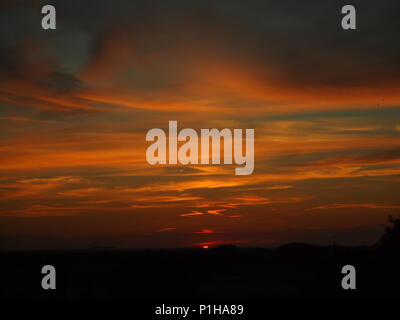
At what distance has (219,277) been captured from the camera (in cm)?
7138

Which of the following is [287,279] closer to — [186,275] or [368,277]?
[186,275]

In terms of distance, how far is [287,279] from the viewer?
65062 millimetres

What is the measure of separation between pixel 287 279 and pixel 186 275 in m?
19.7

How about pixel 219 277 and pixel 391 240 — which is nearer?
pixel 391 240

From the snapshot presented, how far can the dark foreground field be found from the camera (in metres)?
37.8

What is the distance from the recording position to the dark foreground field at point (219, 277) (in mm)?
37809

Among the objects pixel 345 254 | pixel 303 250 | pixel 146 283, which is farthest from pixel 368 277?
pixel 303 250

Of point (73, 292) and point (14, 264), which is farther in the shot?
point (14, 264)
